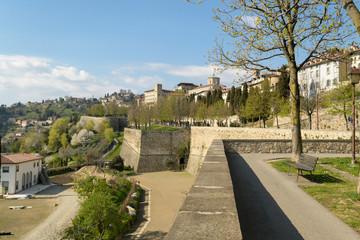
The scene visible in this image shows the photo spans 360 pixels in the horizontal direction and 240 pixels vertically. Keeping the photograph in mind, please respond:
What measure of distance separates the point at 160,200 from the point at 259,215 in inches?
1030

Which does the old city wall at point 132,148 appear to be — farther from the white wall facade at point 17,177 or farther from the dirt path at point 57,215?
the white wall facade at point 17,177

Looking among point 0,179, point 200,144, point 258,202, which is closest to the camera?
point 258,202

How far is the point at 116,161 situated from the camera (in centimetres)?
4719

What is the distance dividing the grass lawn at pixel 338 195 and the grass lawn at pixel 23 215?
954 inches

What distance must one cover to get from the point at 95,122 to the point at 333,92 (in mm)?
82509

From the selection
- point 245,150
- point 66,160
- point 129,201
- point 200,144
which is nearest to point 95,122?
point 66,160

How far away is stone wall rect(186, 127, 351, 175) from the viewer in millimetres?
20359

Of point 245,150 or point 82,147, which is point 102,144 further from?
point 245,150

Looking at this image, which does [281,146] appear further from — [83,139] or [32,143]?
[32,143]

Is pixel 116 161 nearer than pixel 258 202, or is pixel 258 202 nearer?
pixel 258 202

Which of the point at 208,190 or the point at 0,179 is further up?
the point at 208,190

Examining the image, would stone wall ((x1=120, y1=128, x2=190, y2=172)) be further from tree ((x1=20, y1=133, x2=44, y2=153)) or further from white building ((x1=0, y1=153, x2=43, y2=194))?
tree ((x1=20, y1=133, x2=44, y2=153))

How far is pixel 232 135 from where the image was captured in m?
31.7

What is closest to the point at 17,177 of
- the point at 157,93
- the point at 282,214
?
the point at 282,214
